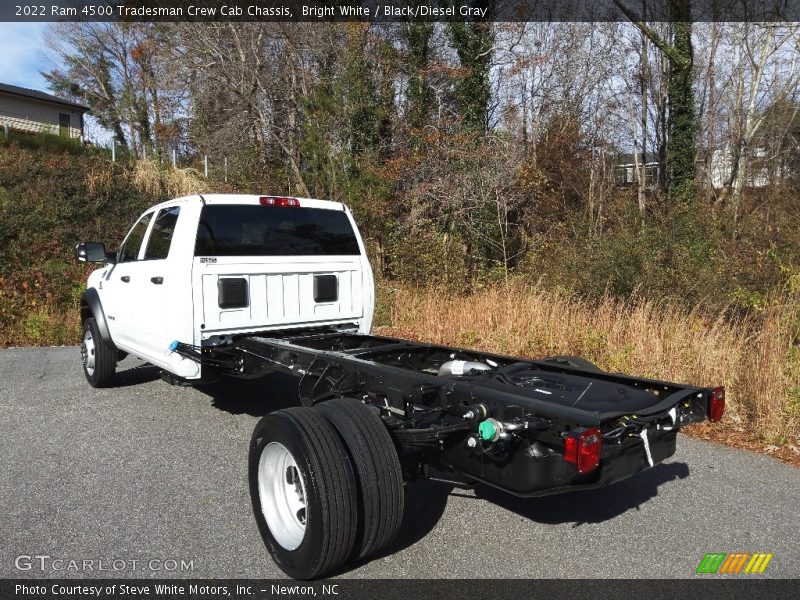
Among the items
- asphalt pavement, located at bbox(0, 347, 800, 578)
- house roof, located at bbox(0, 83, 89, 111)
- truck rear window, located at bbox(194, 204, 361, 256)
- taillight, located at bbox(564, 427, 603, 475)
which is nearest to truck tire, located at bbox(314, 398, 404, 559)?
asphalt pavement, located at bbox(0, 347, 800, 578)

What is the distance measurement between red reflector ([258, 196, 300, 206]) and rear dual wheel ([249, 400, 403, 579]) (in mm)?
2833

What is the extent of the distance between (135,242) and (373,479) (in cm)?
468

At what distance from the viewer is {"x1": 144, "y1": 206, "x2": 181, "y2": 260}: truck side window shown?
5.89 m

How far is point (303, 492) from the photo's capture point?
3.41 meters

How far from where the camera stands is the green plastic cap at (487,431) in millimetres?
3205

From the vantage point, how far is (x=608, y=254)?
10.7m

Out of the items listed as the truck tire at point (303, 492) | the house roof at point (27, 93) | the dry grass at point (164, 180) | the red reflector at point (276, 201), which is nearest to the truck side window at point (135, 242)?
the red reflector at point (276, 201)

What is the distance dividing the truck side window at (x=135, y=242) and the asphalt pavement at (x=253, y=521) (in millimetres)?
1786

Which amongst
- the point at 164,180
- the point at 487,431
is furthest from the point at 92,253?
the point at 164,180

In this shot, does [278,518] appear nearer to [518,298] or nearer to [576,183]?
[518,298]

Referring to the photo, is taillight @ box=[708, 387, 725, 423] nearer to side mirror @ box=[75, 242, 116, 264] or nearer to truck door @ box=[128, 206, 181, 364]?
truck door @ box=[128, 206, 181, 364]

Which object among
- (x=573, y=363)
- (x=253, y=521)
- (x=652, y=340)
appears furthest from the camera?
(x=652, y=340)

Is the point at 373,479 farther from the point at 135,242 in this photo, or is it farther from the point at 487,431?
the point at 135,242

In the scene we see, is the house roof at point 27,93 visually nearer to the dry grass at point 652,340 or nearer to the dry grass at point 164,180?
the dry grass at point 164,180
